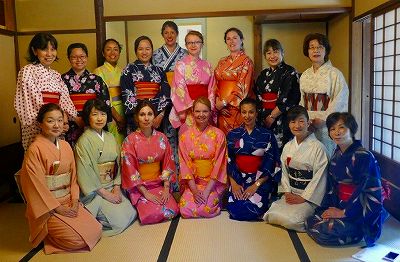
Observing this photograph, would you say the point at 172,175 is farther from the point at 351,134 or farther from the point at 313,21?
the point at 313,21

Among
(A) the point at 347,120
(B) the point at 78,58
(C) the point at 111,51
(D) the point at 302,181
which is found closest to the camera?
(A) the point at 347,120

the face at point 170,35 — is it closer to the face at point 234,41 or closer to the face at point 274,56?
the face at point 234,41

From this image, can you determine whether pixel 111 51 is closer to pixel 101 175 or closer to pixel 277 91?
pixel 101 175

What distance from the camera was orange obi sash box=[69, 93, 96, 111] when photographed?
400cm

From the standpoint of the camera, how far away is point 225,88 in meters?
4.30

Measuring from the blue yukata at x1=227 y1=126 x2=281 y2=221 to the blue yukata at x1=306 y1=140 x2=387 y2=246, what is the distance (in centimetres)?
69

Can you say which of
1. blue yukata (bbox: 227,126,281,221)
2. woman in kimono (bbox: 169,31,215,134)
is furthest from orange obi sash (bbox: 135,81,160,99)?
blue yukata (bbox: 227,126,281,221)

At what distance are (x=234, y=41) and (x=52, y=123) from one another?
205 centimetres

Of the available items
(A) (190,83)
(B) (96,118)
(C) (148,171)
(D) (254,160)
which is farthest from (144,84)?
(D) (254,160)

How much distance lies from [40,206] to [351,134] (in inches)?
100.0

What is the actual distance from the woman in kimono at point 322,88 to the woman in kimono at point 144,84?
1.51 metres

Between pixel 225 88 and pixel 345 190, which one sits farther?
pixel 225 88

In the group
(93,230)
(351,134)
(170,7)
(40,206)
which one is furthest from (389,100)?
(40,206)

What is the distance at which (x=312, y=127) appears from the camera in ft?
12.8
